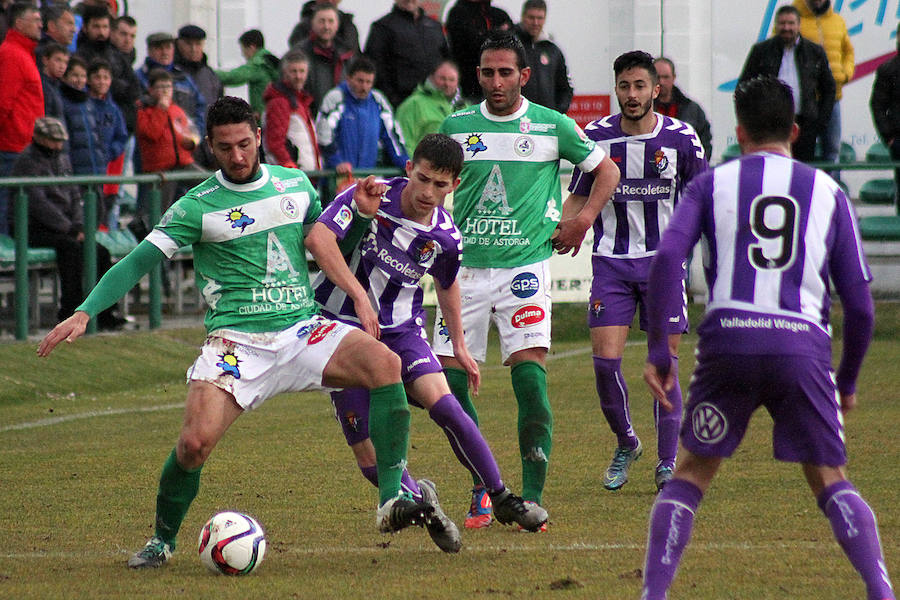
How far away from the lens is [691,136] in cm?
849

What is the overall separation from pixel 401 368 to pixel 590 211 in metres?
1.51

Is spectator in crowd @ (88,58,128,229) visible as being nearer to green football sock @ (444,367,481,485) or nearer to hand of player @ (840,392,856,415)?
green football sock @ (444,367,481,485)

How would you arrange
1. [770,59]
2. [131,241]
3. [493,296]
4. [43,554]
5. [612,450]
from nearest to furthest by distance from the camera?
[43,554] < [493,296] < [612,450] < [131,241] < [770,59]

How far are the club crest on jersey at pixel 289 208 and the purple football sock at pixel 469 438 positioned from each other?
983 mm

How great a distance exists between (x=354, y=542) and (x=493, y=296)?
4.82 ft

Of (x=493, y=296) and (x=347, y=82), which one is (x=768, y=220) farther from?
(x=347, y=82)

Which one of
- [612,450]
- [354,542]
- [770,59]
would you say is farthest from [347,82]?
[354,542]

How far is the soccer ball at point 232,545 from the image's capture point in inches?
237

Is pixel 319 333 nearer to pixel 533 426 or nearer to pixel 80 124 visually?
pixel 533 426

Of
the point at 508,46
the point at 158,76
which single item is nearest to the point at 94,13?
the point at 158,76

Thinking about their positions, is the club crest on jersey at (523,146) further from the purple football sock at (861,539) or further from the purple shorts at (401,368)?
the purple football sock at (861,539)

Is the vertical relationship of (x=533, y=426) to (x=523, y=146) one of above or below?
below

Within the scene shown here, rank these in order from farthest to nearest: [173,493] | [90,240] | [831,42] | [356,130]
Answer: [831,42]
[356,130]
[90,240]
[173,493]

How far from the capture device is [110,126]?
1412 centimetres
